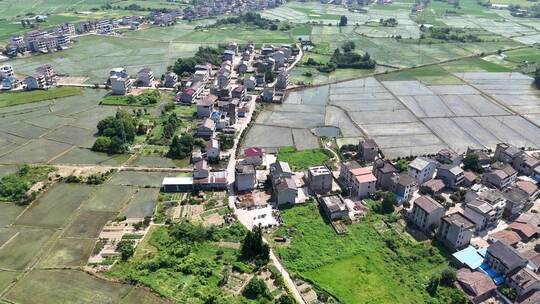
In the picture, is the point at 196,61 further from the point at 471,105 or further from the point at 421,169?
the point at 421,169

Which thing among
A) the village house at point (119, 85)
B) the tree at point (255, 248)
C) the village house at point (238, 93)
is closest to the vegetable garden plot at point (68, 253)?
the tree at point (255, 248)

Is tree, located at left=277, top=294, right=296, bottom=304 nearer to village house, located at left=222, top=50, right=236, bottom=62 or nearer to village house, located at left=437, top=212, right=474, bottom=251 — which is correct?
village house, located at left=437, top=212, right=474, bottom=251

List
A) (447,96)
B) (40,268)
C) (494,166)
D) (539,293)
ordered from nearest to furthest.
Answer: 1. (539,293)
2. (40,268)
3. (494,166)
4. (447,96)

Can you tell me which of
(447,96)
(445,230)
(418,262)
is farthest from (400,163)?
(447,96)

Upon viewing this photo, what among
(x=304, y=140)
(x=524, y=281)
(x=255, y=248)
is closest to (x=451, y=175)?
(x=524, y=281)

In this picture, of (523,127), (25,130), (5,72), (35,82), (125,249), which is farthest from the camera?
(5,72)

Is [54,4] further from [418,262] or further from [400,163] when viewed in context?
[418,262]

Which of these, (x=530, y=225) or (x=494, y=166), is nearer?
(x=530, y=225)

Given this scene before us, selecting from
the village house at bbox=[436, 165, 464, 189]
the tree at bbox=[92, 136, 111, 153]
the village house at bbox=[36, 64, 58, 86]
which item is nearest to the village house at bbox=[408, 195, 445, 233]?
the village house at bbox=[436, 165, 464, 189]
